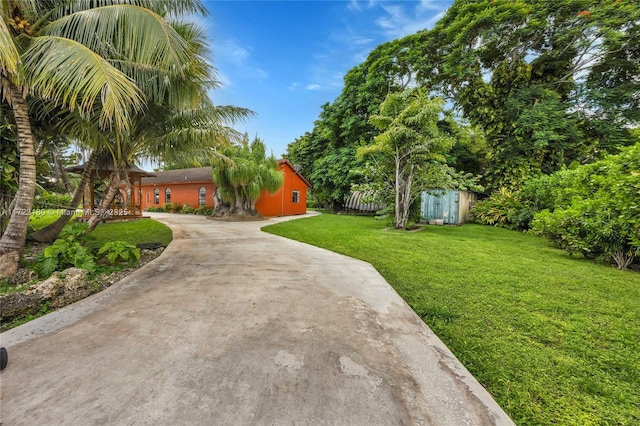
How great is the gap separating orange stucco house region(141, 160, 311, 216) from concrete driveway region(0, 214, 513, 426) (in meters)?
14.4

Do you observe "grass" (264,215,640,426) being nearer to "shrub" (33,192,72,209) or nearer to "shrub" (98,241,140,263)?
"shrub" (98,241,140,263)

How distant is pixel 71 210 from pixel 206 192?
1336cm

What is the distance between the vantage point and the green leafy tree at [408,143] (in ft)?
32.5

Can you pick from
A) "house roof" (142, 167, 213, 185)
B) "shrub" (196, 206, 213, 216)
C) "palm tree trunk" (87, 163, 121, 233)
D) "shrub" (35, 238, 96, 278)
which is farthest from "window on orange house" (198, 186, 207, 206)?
"shrub" (35, 238, 96, 278)

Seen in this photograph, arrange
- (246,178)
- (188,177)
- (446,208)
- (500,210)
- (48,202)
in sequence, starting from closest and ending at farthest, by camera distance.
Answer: (48,202)
(500,210)
(246,178)
(446,208)
(188,177)

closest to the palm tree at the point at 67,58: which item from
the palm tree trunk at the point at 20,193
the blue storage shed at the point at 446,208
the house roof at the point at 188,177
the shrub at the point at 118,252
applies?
the palm tree trunk at the point at 20,193

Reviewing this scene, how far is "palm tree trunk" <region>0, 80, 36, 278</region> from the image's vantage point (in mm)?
4055

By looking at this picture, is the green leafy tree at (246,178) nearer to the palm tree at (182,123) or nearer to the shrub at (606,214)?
the palm tree at (182,123)

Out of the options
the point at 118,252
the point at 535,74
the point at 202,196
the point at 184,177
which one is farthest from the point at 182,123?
the point at 535,74

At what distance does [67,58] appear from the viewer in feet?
11.5

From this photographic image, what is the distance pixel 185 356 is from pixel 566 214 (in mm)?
8392

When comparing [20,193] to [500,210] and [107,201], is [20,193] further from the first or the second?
[500,210]

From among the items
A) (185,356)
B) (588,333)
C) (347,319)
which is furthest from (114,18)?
(588,333)

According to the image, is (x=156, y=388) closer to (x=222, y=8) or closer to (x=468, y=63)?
(x=222, y=8)
